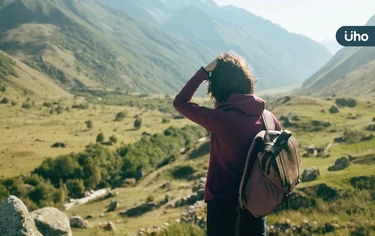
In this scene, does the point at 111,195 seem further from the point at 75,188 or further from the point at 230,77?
the point at 230,77

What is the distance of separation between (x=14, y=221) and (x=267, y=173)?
17.5 feet

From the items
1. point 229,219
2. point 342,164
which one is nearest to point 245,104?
point 229,219

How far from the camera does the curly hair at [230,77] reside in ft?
16.7

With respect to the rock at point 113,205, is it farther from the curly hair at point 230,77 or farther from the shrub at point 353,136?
the curly hair at point 230,77

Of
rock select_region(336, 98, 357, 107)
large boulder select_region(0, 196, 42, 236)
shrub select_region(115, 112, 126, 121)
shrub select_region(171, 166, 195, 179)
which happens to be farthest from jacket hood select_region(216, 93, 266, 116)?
shrub select_region(115, 112, 126, 121)

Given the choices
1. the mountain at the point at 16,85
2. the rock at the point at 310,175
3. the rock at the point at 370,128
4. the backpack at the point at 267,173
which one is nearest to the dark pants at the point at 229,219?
the backpack at the point at 267,173

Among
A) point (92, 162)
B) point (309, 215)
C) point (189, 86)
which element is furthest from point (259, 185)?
point (92, 162)

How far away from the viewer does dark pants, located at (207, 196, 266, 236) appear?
16.1ft

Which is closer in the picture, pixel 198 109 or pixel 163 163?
pixel 198 109

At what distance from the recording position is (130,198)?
35.4 m

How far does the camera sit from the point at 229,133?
15.9 ft

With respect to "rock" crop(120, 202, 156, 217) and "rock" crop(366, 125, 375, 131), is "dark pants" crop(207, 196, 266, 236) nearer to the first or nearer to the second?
"rock" crop(120, 202, 156, 217)

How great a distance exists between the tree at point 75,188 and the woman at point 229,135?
164 feet

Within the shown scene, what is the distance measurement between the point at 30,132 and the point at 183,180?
75581 millimetres
